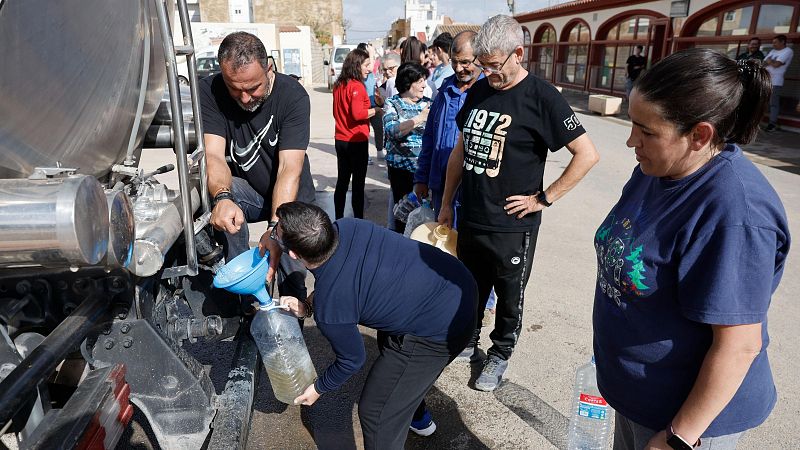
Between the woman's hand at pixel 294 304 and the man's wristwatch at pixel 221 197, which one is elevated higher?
the man's wristwatch at pixel 221 197

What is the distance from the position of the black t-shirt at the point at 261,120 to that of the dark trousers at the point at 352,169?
2.55 metres

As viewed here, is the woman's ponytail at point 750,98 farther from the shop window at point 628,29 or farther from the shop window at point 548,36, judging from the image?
the shop window at point 548,36

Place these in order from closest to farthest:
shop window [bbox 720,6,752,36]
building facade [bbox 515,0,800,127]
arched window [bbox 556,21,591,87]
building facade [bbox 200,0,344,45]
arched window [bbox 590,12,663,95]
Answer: building facade [bbox 515,0,800,127] < shop window [bbox 720,6,752,36] < arched window [bbox 590,12,663,95] < arched window [bbox 556,21,591,87] < building facade [bbox 200,0,344,45]

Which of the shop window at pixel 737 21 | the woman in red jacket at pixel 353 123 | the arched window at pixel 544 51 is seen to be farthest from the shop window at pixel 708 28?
the woman in red jacket at pixel 353 123

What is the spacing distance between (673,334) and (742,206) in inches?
14.8

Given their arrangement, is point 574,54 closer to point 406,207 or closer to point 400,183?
point 400,183

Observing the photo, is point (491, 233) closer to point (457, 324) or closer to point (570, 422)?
point (457, 324)

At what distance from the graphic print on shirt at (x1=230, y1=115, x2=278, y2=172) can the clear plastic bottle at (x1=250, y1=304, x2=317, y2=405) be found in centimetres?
95

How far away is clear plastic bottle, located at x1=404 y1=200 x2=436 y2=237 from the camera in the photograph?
4125mm

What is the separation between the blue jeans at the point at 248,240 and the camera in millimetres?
3113

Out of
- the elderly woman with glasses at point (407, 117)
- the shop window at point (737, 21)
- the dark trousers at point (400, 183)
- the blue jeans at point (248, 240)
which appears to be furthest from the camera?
the shop window at point (737, 21)

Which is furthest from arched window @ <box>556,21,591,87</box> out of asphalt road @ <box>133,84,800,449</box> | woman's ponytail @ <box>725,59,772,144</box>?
woman's ponytail @ <box>725,59,772,144</box>

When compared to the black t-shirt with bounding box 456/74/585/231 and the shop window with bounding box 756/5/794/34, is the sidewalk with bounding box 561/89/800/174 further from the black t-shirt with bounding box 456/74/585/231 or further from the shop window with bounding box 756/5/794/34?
the black t-shirt with bounding box 456/74/585/231

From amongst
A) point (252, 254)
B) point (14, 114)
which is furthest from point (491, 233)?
point (14, 114)
